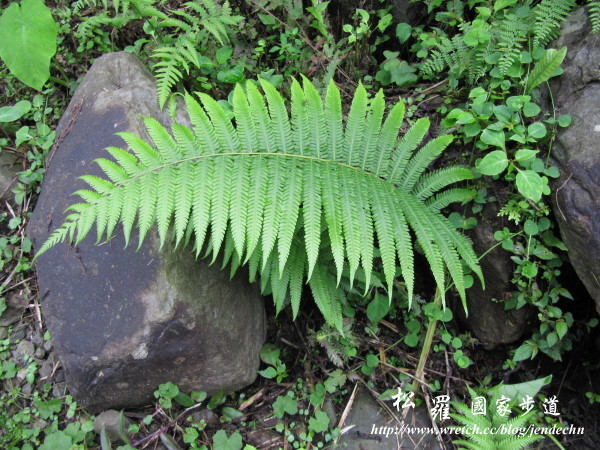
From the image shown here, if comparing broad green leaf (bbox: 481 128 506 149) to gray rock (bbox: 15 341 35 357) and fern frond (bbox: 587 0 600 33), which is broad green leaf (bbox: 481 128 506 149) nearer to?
fern frond (bbox: 587 0 600 33)

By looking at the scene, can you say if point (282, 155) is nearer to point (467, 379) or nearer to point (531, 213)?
point (531, 213)

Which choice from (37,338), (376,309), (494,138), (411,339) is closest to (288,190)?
(376,309)

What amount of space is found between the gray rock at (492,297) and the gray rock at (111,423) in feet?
7.29

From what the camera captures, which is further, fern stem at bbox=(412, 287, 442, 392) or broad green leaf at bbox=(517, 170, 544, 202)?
fern stem at bbox=(412, 287, 442, 392)

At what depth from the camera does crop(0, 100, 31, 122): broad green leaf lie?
350 centimetres

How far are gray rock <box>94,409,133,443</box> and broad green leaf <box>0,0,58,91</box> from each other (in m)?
2.30

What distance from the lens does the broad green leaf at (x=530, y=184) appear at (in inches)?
93.1

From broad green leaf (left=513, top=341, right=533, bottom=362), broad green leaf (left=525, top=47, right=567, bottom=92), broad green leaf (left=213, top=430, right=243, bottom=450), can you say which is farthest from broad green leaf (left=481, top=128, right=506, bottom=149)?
broad green leaf (left=213, top=430, right=243, bottom=450)

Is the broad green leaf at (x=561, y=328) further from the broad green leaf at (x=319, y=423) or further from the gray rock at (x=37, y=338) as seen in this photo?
the gray rock at (x=37, y=338)

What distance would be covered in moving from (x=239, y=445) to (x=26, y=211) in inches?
93.3

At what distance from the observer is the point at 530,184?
2.39 metres

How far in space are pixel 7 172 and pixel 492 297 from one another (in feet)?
12.1

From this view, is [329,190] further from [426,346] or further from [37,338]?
[37,338]

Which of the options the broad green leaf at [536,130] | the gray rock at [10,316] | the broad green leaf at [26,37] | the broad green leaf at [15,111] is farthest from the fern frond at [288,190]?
the broad green leaf at [15,111]
